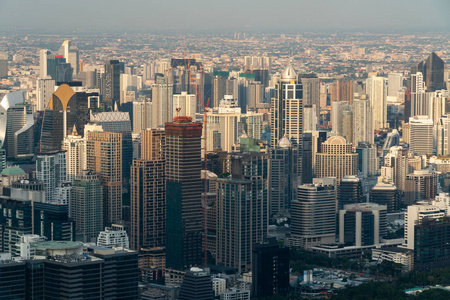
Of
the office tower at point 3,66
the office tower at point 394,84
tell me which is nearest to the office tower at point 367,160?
the office tower at point 394,84

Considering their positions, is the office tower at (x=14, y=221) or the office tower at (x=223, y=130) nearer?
the office tower at (x=14, y=221)

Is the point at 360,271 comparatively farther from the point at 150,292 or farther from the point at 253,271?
the point at 150,292

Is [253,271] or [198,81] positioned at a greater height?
[198,81]

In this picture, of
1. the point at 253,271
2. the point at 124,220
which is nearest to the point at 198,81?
the point at 124,220

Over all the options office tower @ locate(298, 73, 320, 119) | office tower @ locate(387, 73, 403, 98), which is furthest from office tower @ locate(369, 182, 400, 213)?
office tower @ locate(387, 73, 403, 98)

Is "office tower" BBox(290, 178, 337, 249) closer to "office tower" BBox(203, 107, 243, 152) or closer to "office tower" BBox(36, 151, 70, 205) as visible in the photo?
"office tower" BBox(203, 107, 243, 152)

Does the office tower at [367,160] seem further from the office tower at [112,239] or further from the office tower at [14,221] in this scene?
the office tower at [14,221]

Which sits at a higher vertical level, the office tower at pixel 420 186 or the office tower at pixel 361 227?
the office tower at pixel 420 186
